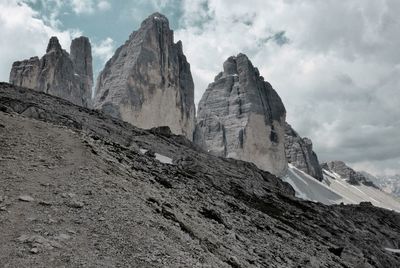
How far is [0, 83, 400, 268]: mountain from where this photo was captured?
1012 centimetres

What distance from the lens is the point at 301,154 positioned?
15688 centimetres

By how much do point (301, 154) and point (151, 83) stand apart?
85965 millimetres

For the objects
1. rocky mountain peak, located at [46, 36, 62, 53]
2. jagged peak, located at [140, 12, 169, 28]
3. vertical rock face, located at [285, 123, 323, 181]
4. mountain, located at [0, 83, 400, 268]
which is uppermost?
jagged peak, located at [140, 12, 169, 28]

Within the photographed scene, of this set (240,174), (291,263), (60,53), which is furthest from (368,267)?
(60,53)

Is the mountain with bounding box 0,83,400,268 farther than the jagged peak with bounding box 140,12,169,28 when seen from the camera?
No

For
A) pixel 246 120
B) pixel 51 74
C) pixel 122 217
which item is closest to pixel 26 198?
pixel 122 217

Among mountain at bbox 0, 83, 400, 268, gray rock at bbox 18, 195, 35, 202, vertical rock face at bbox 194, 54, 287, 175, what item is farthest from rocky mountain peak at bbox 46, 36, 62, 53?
gray rock at bbox 18, 195, 35, 202

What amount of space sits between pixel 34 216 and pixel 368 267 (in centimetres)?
1963

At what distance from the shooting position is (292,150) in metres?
160

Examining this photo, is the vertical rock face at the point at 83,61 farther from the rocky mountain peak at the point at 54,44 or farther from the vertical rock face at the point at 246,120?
the vertical rock face at the point at 246,120

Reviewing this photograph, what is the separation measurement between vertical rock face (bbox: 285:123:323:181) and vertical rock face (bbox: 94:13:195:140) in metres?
68.7

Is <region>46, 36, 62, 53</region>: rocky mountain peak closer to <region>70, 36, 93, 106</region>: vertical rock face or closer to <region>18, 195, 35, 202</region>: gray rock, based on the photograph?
<region>70, 36, 93, 106</region>: vertical rock face

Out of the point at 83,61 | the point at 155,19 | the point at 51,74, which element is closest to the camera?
the point at 155,19

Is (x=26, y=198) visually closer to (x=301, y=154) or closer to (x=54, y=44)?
(x=54, y=44)
